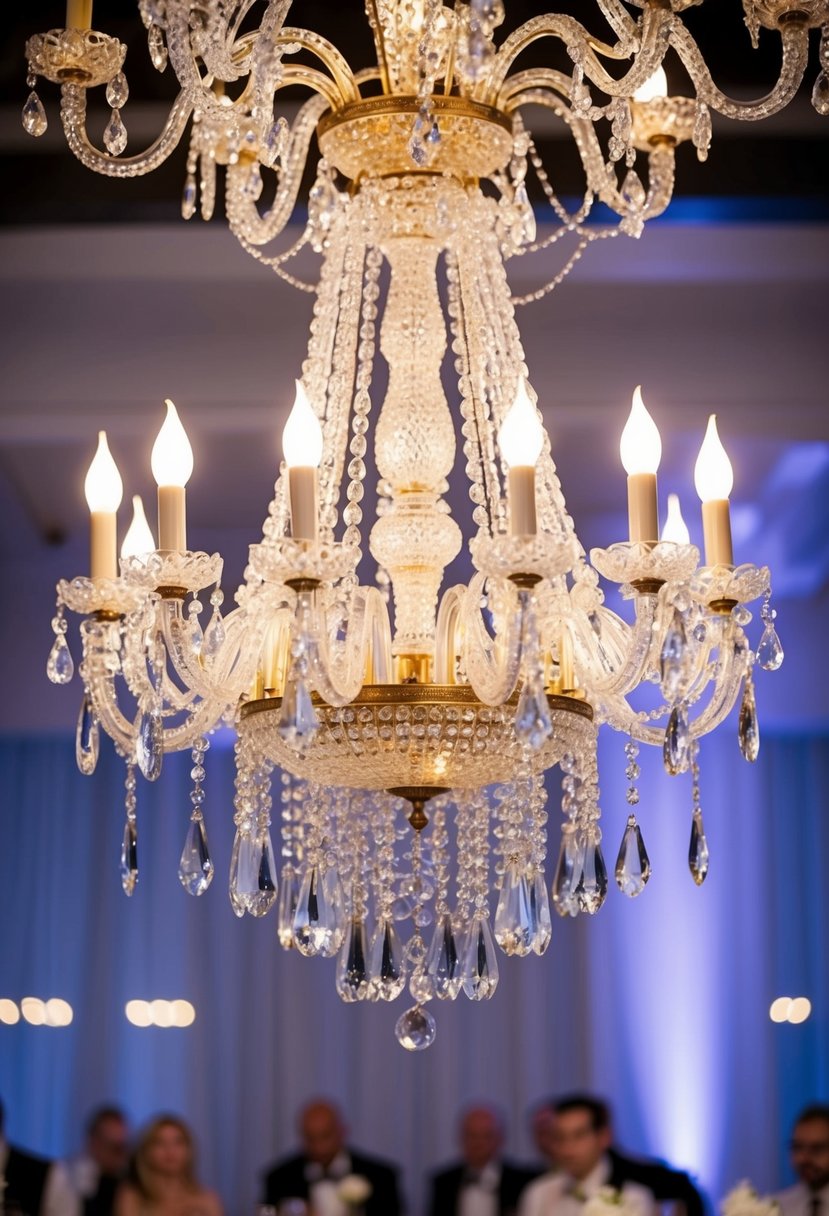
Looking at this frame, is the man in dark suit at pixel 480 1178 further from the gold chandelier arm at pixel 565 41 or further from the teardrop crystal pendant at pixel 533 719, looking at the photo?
the teardrop crystal pendant at pixel 533 719

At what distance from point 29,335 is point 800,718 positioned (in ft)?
10.8

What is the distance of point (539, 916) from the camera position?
195cm

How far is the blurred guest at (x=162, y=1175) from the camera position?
5.12m

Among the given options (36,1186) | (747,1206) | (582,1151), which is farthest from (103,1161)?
(747,1206)

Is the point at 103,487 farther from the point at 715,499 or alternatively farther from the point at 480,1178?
the point at 480,1178

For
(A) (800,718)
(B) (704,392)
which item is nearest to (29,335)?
(B) (704,392)

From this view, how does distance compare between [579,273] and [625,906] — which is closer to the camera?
[579,273]

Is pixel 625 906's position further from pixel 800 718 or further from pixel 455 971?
pixel 455 971

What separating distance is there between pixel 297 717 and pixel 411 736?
1.20 feet

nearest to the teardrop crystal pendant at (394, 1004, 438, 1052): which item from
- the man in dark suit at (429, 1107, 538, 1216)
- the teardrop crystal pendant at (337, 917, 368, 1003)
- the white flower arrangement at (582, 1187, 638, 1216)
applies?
the teardrop crystal pendant at (337, 917, 368, 1003)

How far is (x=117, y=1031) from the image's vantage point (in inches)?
276

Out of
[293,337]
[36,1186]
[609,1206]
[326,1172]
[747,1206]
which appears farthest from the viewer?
[326,1172]

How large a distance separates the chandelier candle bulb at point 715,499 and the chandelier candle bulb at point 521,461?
288 mm

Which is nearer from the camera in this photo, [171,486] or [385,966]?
[171,486]
